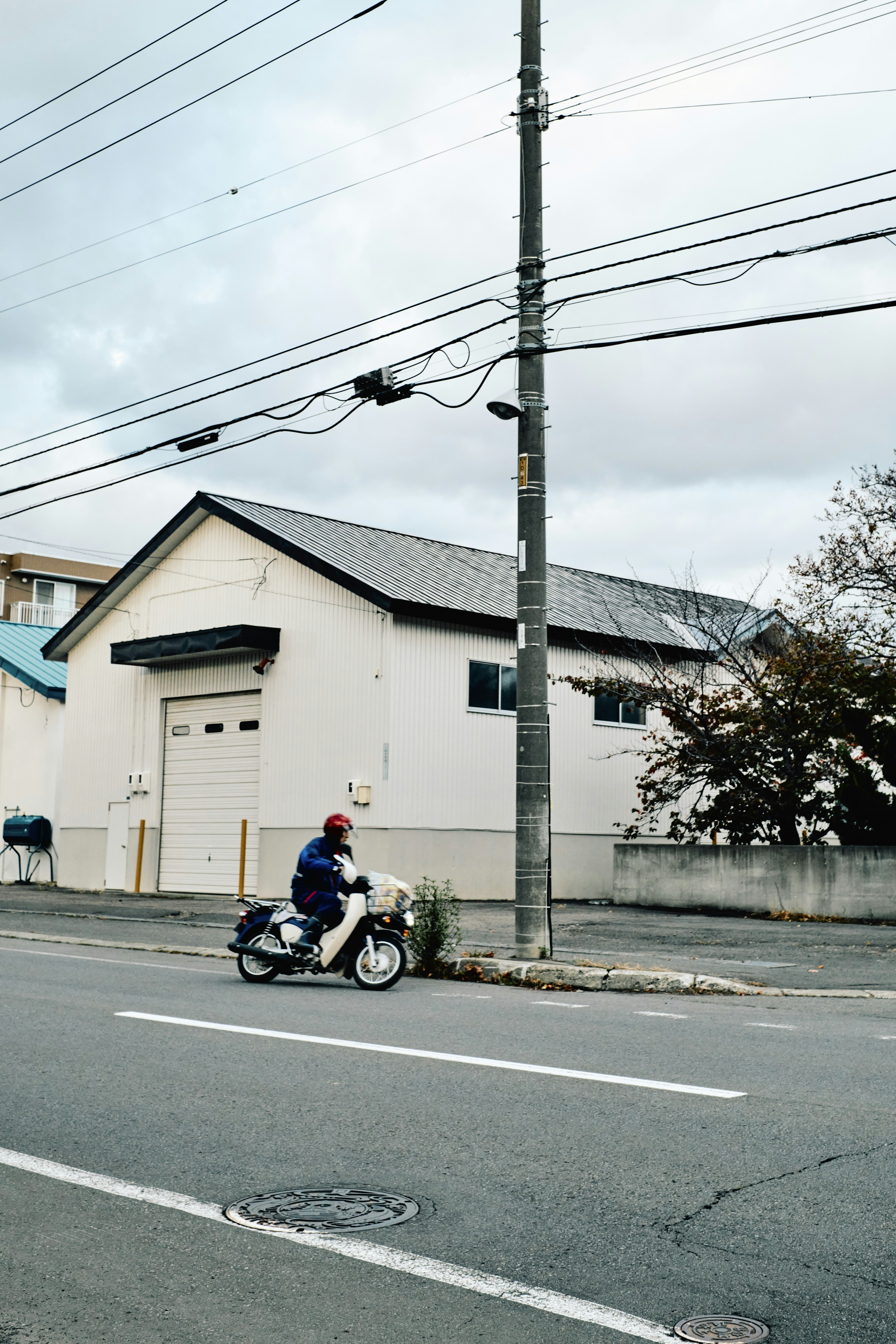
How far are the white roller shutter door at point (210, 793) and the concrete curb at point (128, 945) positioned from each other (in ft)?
22.4

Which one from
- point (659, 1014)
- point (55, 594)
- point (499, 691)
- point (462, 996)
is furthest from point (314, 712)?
point (55, 594)

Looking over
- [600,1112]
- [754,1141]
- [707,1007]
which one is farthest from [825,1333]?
[707,1007]

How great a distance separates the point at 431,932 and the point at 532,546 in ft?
14.2

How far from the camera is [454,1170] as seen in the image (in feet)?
18.4

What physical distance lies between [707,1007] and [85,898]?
57.2 feet

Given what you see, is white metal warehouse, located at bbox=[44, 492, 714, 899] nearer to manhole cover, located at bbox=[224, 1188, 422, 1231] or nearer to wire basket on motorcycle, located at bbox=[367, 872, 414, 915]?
wire basket on motorcycle, located at bbox=[367, 872, 414, 915]

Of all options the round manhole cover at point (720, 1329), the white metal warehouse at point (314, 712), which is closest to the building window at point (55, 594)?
the white metal warehouse at point (314, 712)

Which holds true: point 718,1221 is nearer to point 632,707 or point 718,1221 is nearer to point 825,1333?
point 825,1333

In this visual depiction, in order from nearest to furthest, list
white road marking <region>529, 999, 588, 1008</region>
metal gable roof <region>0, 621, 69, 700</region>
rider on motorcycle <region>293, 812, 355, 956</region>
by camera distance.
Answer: white road marking <region>529, 999, 588, 1008</region>
rider on motorcycle <region>293, 812, 355, 956</region>
metal gable roof <region>0, 621, 69, 700</region>

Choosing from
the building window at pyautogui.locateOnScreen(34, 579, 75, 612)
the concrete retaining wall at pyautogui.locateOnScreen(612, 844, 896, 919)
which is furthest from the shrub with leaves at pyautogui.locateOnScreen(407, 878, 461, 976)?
the building window at pyautogui.locateOnScreen(34, 579, 75, 612)

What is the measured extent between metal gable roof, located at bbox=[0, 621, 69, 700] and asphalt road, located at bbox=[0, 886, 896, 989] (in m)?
7.47

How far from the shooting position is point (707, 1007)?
11.5 meters

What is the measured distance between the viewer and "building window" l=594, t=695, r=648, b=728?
27531 millimetres

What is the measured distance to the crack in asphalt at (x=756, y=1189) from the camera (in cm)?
432
